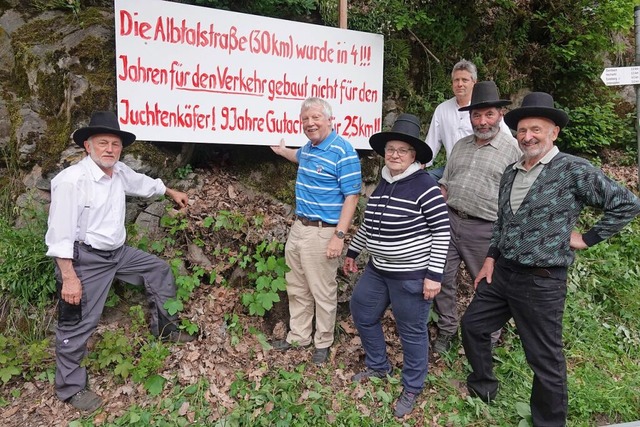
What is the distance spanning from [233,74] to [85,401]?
11.0ft

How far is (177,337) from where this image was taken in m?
4.09

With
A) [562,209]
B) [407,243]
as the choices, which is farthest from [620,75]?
[407,243]

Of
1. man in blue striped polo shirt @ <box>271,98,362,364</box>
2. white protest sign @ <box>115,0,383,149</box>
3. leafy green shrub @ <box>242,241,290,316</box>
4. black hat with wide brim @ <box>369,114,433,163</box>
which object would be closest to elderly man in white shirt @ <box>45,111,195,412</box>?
white protest sign @ <box>115,0,383,149</box>

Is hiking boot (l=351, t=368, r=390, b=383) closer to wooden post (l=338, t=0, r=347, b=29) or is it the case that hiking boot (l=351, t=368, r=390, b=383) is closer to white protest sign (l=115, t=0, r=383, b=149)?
white protest sign (l=115, t=0, r=383, b=149)

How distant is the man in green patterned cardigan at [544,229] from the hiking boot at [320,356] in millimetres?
1660

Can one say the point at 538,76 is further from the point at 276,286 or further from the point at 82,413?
the point at 82,413

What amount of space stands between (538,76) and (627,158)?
2104 mm

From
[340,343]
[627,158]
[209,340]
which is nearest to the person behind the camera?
[209,340]

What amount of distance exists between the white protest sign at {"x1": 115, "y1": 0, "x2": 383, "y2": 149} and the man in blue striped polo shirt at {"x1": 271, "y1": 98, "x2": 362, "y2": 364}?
107 cm

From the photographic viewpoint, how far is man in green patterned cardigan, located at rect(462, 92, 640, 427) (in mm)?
3020

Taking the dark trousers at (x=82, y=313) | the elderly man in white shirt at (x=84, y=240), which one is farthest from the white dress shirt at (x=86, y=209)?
the dark trousers at (x=82, y=313)

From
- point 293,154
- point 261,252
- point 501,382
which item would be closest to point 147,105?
point 293,154

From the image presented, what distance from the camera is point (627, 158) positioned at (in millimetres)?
7750

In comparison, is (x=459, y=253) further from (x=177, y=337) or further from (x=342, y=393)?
Result: (x=177, y=337)
